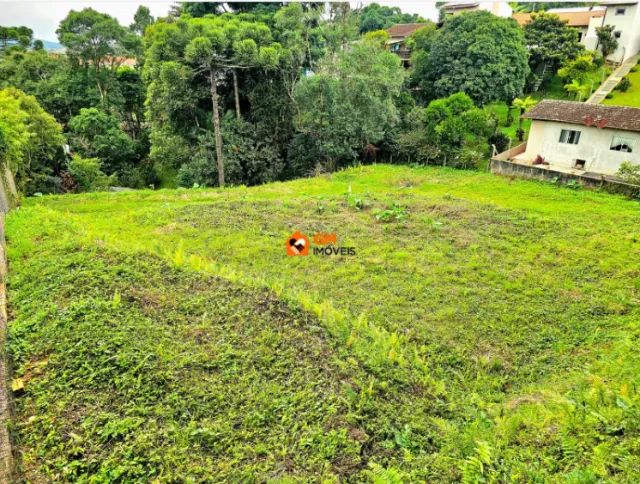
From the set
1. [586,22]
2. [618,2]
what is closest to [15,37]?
[618,2]

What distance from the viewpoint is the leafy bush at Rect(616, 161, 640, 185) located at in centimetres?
1414

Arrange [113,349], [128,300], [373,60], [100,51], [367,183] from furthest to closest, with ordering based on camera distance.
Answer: [100,51]
[373,60]
[367,183]
[128,300]
[113,349]

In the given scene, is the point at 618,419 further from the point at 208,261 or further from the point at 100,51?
the point at 100,51

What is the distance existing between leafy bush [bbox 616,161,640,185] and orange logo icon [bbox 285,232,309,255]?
12.3 metres

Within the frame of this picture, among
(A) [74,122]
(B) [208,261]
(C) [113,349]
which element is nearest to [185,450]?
(C) [113,349]

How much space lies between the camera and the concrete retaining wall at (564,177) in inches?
565

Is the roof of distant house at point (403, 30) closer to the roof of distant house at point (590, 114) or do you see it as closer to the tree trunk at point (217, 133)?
the roof of distant house at point (590, 114)

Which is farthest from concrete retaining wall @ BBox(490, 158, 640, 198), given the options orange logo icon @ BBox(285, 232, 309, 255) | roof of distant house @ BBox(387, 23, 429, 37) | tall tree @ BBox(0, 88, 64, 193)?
roof of distant house @ BBox(387, 23, 429, 37)

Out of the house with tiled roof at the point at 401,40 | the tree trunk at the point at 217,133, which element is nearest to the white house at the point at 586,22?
the house with tiled roof at the point at 401,40

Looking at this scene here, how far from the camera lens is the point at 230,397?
4594mm

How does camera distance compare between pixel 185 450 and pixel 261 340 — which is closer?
pixel 185 450

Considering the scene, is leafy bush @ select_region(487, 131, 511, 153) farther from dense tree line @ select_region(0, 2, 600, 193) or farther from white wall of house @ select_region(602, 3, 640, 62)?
white wall of house @ select_region(602, 3, 640, 62)

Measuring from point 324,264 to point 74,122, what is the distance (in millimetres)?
20487

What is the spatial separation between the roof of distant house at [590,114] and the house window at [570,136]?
0.48m
